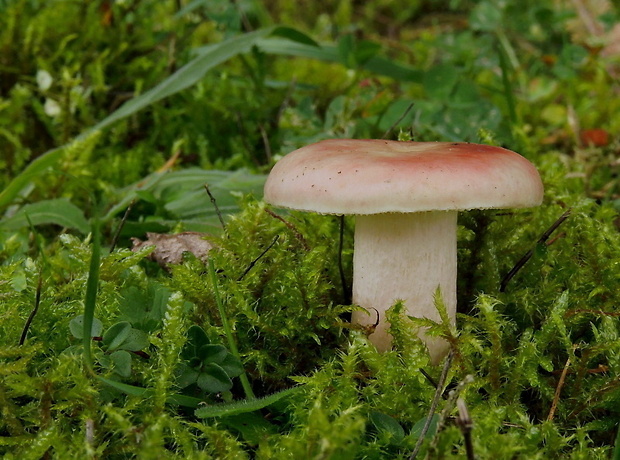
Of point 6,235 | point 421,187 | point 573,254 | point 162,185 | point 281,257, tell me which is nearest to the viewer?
point 421,187

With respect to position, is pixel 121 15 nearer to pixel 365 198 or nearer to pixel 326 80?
pixel 326 80

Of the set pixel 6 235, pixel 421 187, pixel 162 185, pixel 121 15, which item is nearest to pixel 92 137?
pixel 162 185

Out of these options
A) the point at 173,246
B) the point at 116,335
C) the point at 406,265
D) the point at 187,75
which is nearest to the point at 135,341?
the point at 116,335

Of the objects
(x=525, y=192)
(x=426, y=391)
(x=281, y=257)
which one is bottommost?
(x=426, y=391)

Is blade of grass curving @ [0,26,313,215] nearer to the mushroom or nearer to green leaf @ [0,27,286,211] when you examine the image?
green leaf @ [0,27,286,211]

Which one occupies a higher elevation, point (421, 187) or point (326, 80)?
point (421, 187)

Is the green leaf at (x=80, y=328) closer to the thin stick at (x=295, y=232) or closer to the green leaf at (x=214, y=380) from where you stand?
the green leaf at (x=214, y=380)

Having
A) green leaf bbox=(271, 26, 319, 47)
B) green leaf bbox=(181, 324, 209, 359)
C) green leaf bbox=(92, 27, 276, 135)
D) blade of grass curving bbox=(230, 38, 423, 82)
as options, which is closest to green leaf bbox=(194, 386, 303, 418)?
green leaf bbox=(181, 324, 209, 359)
